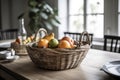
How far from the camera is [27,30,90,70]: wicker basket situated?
116 cm

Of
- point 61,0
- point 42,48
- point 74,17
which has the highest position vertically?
point 61,0

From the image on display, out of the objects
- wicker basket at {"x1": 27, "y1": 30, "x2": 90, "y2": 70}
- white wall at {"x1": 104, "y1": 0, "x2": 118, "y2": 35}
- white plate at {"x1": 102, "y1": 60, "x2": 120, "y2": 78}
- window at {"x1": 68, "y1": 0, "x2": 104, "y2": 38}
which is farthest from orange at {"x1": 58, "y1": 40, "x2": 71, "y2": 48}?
window at {"x1": 68, "y1": 0, "x2": 104, "y2": 38}

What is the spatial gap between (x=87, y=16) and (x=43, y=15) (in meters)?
0.81

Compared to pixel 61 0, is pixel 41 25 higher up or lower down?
lower down

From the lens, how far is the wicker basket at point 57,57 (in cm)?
116

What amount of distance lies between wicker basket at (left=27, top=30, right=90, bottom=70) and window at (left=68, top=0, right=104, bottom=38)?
7.33 feet

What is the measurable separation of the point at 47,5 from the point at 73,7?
0.49 meters

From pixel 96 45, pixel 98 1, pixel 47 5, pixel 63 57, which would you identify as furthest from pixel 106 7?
pixel 63 57

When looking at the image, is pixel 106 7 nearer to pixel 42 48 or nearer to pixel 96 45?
pixel 96 45

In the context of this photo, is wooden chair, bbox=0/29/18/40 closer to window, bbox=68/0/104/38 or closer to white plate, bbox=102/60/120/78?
window, bbox=68/0/104/38

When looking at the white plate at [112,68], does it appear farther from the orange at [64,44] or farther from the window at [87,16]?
the window at [87,16]

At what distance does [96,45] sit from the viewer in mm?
3150

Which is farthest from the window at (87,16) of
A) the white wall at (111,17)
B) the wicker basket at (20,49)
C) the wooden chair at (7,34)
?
the wicker basket at (20,49)

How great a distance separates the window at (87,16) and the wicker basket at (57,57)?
2233 mm
